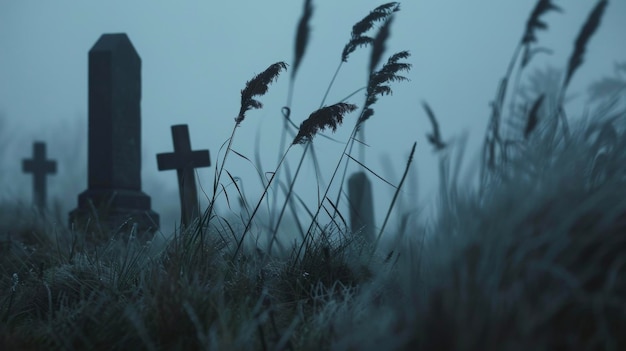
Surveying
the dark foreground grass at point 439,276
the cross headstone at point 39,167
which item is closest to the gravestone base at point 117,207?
the dark foreground grass at point 439,276

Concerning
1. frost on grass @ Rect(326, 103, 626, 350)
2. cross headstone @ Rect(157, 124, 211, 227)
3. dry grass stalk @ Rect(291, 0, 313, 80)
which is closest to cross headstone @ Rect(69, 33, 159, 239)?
cross headstone @ Rect(157, 124, 211, 227)

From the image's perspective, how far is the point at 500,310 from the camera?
1.57m

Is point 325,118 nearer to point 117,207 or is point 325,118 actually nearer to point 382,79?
point 382,79

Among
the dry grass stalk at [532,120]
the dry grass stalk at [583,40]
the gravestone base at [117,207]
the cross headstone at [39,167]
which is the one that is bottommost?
the gravestone base at [117,207]

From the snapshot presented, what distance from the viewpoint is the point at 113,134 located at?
233 inches

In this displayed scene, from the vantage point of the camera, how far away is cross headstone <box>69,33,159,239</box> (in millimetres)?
5883

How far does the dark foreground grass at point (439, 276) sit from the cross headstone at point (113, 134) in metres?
2.72

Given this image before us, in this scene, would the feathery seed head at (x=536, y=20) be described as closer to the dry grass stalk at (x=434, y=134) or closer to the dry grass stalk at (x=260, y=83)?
the dry grass stalk at (x=434, y=134)

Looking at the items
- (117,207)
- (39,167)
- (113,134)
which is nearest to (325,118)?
(117,207)

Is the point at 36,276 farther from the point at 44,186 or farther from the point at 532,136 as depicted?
the point at 44,186

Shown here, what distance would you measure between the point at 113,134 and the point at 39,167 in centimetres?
432

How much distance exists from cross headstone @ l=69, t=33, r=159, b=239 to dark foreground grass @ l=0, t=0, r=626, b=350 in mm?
2719

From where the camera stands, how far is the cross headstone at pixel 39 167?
31.9ft

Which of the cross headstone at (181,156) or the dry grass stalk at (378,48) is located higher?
the dry grass stalk at (378,48)
